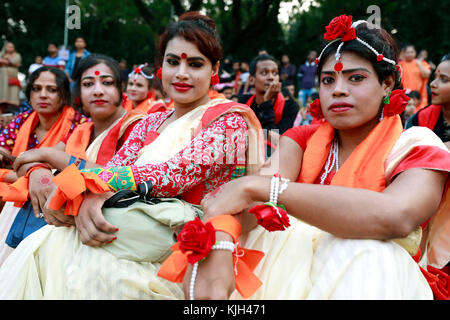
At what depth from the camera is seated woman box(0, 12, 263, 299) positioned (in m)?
1.97

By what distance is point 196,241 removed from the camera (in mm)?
1650

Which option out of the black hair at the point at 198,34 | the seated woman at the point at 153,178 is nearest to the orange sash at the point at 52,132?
the seated woman at the point at 153,178

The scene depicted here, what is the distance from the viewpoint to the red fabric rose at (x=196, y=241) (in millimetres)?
1647

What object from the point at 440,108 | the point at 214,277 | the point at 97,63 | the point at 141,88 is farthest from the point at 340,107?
the point at 141,88

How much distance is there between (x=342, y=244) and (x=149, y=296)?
2.77 feet

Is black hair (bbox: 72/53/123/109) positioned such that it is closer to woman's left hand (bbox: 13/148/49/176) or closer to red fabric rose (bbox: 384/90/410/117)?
woman's left hand (bbox: 13/148/49/176)

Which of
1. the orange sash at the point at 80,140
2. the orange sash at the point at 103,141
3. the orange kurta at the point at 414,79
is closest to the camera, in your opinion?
the orange sash at the point at 103,141

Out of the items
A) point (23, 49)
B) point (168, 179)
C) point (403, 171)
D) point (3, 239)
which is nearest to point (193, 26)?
point (168, 179)

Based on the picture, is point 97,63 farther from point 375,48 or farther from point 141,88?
point 141,88

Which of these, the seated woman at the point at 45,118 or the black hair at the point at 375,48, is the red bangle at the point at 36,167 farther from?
the black hair at the point at 375,48

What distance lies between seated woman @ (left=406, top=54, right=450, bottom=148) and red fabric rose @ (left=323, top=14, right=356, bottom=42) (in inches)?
86.6

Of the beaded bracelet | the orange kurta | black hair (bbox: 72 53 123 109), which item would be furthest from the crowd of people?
the orange kurta

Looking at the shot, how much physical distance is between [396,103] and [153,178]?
123 cm

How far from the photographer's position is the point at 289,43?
22.6 m
